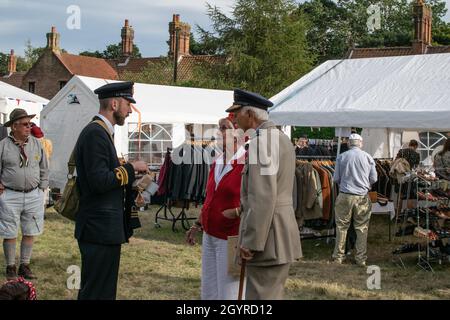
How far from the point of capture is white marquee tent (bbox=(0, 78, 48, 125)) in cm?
1302

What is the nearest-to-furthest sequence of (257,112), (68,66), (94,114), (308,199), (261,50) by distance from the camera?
1. (257,112)
2. (308,199)
3. (94,114)
4. (261,50)
5. (68,66)

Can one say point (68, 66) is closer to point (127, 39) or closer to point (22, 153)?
point (127, 39)

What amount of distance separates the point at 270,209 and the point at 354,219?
5.54 m

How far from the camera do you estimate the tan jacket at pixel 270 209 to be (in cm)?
359

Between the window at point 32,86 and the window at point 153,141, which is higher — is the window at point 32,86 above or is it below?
above

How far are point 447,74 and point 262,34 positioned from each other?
85.6ft

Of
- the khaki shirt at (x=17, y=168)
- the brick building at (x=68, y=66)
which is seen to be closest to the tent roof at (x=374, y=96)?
the khaki shirt at (x=17, y=168)

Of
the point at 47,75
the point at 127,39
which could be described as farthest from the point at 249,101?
the point at 127,39

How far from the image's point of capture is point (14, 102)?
44.4ft

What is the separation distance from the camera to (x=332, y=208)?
9.45 m

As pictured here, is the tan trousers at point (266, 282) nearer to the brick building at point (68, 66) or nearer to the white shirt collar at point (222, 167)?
the white shirt collar at point (222, 167)

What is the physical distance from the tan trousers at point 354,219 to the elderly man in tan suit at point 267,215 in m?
5.09
